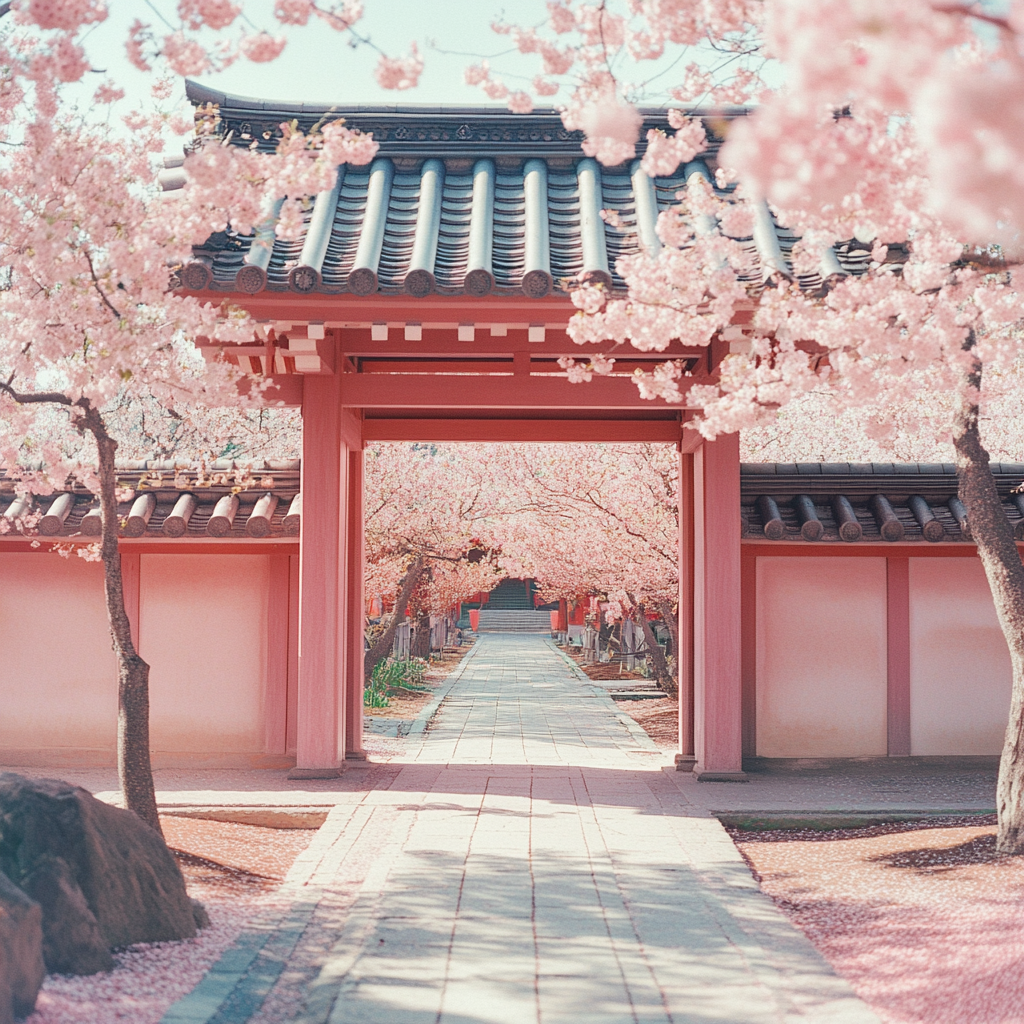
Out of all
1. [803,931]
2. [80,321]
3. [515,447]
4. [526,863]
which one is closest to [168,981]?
[526,863]

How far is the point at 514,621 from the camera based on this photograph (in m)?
49.2

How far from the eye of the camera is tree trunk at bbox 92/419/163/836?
15.7ft

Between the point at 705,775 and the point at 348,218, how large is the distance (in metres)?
4.96

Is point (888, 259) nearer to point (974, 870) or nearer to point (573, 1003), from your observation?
point (974, 870)

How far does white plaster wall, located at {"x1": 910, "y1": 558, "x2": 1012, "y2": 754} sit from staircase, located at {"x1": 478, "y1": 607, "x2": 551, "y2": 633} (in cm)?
3797

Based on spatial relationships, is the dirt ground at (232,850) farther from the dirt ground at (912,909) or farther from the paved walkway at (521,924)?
the dirt ground at (912,909)

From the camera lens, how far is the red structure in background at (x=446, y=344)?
645cm

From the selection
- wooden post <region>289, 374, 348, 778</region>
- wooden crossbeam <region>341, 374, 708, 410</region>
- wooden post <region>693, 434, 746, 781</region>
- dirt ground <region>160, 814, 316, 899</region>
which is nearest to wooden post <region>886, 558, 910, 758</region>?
wooden post <region>693, 434, 746, 781</region>

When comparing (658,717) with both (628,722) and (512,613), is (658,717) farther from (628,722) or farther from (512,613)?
(512,613)

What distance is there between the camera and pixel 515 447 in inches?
599

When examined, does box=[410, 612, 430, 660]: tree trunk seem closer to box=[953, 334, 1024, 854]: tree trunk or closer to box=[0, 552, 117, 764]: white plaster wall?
box=[0, 552, 117, 764]: white plaster wall

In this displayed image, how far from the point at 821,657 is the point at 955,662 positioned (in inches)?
45.7

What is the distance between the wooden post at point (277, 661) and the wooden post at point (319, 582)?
27.6 inches

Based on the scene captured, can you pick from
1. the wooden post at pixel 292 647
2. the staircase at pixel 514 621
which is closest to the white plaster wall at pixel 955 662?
the wooden post at pixel 292 647
